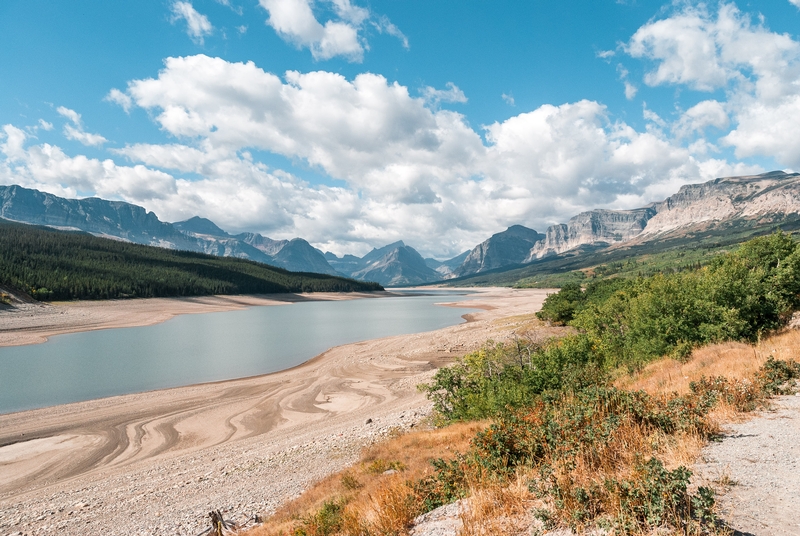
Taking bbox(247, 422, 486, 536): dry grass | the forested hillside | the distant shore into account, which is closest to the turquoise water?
the distant shore

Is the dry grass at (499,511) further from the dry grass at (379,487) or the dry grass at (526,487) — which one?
the dry grass at (379,487)

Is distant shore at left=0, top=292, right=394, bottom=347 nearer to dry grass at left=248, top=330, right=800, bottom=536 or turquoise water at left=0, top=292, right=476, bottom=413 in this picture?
turquoise water at left=0, top=292, right=476, bottom=413

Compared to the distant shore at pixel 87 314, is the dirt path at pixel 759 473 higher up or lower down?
higher up

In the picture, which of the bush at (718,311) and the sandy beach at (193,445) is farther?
the bush at (718,311)

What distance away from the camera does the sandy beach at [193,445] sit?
51.5ft

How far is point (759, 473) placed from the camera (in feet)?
20.5

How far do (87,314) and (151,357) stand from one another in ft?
198

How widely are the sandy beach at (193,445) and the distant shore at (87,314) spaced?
50.6 m

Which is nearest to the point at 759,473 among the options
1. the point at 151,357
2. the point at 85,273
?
the point at 151,357

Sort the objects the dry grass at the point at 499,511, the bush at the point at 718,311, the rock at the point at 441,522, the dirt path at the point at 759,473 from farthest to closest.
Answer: the bush at the point at 718,311 < the rock at the point at 441,522 < the dry grass at the point at 499,511 < the dirt path at the point at 759,473

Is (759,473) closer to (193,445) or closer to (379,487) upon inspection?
(379,487)

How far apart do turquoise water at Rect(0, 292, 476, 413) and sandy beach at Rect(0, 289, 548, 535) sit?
5.00m

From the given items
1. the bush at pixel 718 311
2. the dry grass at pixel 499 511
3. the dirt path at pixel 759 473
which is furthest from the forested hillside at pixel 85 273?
the dirt path at pixel 759 473

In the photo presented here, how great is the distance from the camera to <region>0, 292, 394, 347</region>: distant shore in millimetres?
71312
